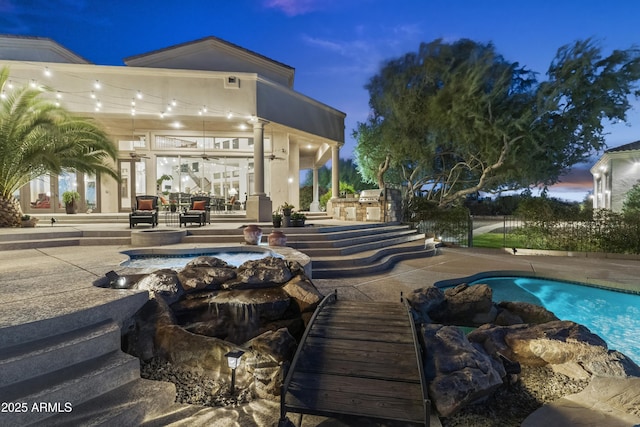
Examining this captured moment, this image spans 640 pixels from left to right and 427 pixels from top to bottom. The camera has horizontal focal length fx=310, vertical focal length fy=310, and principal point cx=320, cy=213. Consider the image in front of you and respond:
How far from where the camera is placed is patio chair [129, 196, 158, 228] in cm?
980

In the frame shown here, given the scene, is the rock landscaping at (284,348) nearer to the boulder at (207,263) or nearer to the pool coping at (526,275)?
the boulder at (207,263)

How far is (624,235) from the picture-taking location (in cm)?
1016

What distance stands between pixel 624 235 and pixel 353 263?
9.57 meters

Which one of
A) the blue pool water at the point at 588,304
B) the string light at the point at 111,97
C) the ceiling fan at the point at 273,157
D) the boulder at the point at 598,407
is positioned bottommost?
the blue pool water at the point at 588,304

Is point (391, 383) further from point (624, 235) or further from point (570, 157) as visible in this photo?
point (570, 157)

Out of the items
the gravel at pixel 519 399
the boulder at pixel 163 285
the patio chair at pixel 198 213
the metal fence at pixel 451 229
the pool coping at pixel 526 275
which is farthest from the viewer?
the metal fence at pixel 451 229

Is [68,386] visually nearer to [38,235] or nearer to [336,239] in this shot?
[336,239]

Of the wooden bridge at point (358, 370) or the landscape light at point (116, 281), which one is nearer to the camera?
the wooden bridge at point (358, 370)

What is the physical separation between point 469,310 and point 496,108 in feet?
36.5

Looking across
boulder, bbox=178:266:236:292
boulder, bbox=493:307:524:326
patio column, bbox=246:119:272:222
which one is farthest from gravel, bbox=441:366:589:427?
patio column, bbox=246:119:272:222

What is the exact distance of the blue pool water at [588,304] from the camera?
478cm

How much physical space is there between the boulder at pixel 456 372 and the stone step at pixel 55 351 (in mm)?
3046

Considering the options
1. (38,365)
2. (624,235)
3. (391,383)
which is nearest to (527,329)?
(391,383)

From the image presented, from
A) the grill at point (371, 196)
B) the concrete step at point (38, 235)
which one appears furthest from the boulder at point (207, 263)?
the grill at point (371, 196)
